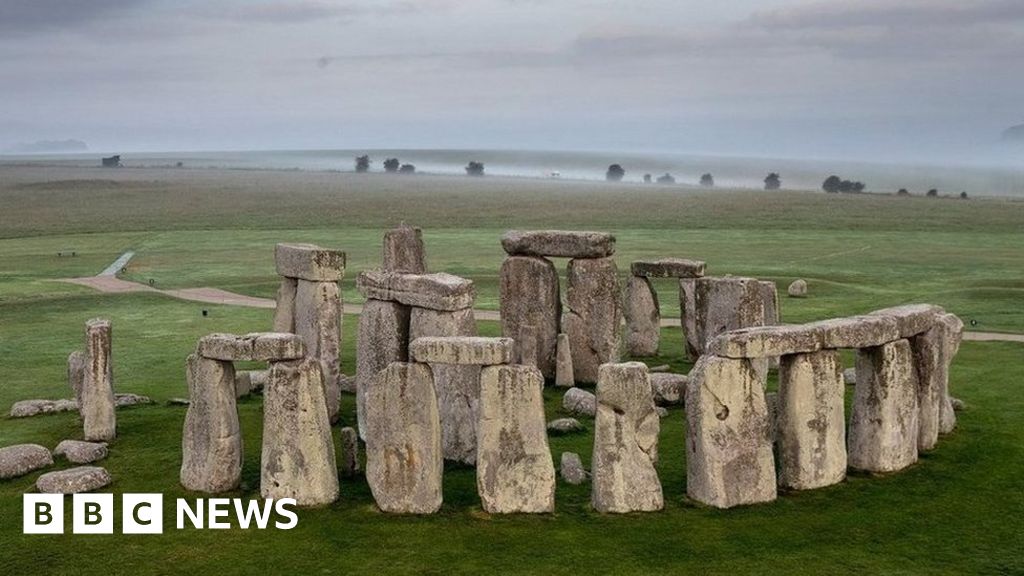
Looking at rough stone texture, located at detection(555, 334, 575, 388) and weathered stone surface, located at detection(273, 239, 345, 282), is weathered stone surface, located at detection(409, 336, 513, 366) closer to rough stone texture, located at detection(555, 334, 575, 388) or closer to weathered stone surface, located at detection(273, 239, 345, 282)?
weathered stone surface, located at detection(273, 239, 345, 282)

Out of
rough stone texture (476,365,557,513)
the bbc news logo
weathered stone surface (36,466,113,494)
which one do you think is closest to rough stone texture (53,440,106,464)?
Result: weathered stone surface (36,466,113,494)

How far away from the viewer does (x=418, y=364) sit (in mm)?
16109

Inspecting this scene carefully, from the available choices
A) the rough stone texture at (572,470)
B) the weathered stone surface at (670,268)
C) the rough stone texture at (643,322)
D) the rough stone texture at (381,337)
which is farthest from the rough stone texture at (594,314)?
the rough stone texture at (572,470)

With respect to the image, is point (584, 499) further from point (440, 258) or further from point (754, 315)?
point (440, 258)

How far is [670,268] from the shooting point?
90.7ft

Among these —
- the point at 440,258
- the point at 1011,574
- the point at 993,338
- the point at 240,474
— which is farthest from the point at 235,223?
the point at 1011,574

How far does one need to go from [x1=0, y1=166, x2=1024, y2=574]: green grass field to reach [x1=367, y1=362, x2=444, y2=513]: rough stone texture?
0.36m

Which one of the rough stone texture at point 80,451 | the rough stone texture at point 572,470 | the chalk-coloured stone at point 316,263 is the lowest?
the rough stone texture at point 80,451

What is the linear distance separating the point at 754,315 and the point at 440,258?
31169 mm

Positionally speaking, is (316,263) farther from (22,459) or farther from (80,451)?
(22,459)

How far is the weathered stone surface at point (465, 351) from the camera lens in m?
15.8

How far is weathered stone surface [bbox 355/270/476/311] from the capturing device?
18688mm

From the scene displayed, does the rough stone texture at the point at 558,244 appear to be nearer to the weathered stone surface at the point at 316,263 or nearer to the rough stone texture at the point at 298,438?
the weathered stone surface at the point at 316,263

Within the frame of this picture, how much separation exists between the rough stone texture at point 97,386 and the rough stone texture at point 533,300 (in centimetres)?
836
